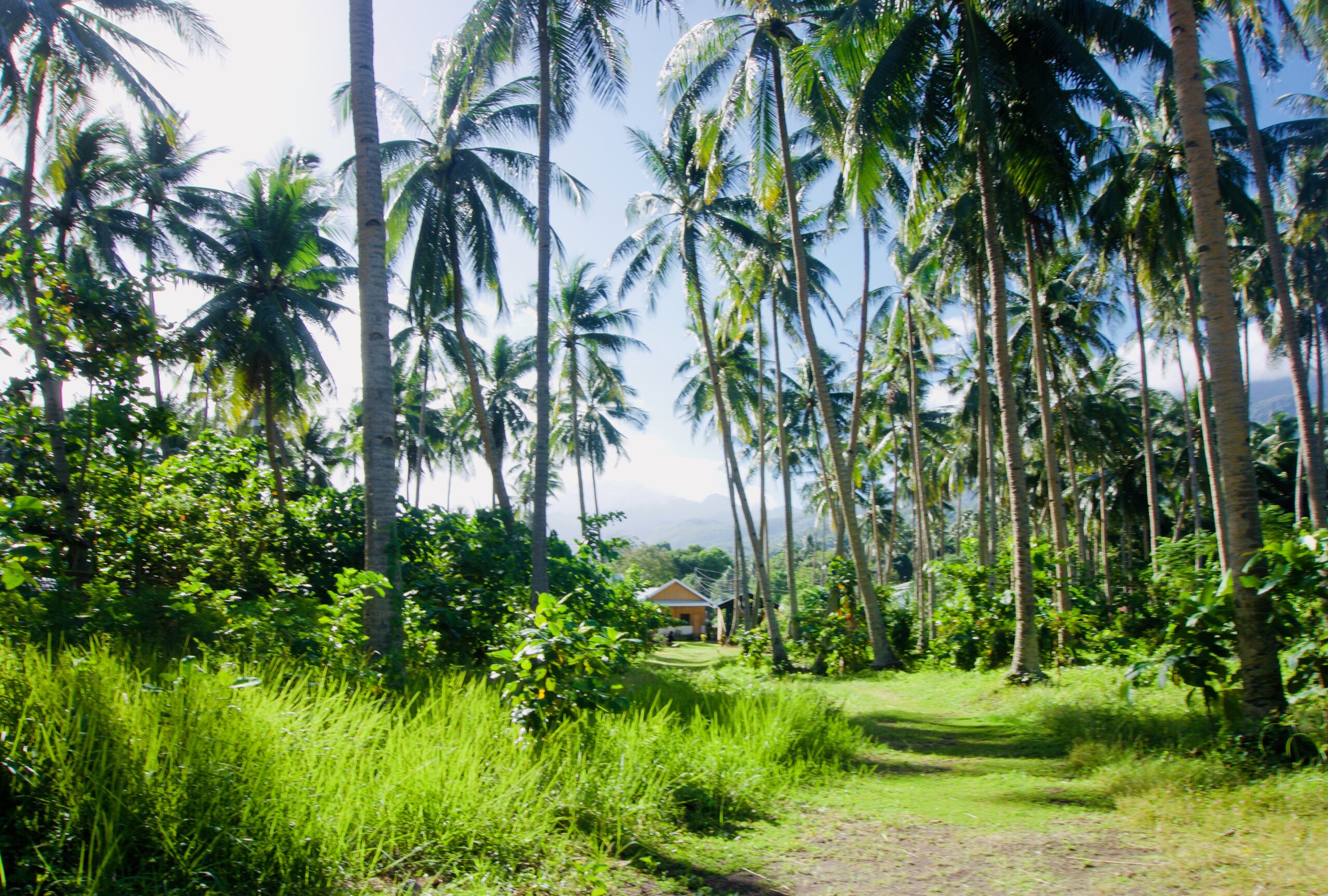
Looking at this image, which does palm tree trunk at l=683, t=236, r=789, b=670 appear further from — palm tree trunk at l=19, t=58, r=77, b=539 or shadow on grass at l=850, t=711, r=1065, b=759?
palm tree trunk at l=19, t=58, r=77, b=539

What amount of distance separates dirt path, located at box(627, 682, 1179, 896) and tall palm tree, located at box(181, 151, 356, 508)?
1570 centimetres

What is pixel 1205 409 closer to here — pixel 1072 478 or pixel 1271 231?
pixel 1271 231

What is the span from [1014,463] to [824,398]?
155 inches

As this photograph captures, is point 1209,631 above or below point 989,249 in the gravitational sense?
below

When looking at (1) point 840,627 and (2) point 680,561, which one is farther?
(2) point 680,561

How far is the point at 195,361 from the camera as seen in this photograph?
7.82m

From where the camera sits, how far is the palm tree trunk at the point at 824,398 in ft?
47.5

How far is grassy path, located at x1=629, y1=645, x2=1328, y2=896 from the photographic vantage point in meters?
3.79

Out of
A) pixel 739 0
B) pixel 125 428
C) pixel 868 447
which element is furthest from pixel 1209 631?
pixel 868 447

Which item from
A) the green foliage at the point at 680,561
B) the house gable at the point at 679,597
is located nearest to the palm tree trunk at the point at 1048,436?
the house gable at the point at 679,597

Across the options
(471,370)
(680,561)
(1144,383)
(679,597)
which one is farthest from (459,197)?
(680,561)

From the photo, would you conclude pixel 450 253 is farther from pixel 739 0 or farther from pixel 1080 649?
pixel 1080 649

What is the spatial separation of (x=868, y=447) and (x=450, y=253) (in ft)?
65.4

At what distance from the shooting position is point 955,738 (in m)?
8.67
